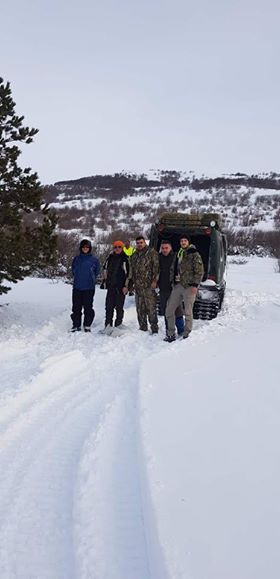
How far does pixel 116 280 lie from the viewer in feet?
27.1

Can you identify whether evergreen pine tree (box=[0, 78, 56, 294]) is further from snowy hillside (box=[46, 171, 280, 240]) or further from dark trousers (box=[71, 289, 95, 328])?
snowy hillside (box=[46, 171, 280, 240])

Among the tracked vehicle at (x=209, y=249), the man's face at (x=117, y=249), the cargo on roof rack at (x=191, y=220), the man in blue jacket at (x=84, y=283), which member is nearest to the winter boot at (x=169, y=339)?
the man in blue jacket at (x=84, y=283)

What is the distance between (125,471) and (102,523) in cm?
59

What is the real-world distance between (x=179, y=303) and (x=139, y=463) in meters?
4.71

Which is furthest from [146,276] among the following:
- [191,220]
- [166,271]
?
[191,220]

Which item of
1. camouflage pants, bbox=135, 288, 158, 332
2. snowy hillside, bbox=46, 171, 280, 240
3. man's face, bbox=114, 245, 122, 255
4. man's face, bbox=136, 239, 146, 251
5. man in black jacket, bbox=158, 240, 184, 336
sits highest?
snowy hillside, bbox=46, 171, 280, 240

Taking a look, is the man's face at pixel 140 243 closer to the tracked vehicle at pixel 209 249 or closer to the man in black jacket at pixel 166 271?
the man in black jacket at pixel 166 271

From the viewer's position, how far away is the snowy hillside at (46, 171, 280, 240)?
40594mm

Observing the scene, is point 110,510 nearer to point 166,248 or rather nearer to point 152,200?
point 166,248

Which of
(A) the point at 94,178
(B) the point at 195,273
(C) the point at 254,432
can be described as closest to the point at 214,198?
(A) the point at 94,178

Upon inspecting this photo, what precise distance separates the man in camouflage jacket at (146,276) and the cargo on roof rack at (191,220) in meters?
1.51

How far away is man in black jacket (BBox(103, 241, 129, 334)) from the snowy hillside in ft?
69.1

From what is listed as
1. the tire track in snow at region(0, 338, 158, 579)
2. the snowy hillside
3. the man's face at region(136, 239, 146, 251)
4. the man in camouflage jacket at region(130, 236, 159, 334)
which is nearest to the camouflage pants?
the man in camouflage jacket at region(130, 236, 159, 334)

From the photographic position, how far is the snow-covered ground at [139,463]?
242 cm
